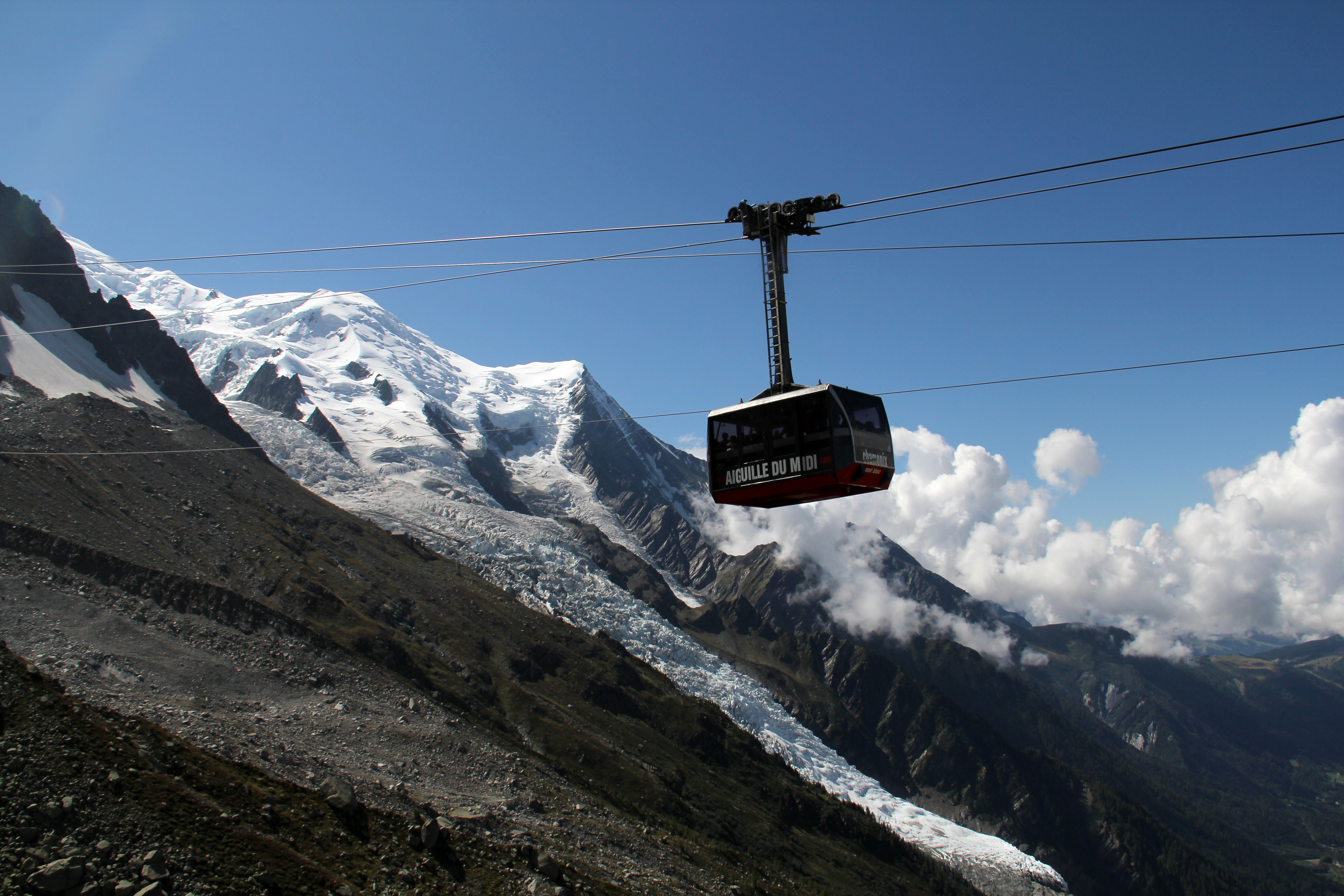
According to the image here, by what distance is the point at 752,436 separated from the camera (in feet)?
92.9

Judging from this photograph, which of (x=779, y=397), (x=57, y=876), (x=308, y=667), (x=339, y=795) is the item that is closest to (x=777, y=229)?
(x=779, y=397)

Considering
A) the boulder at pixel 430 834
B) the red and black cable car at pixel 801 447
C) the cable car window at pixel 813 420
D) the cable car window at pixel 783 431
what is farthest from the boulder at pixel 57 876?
the cable car window at pixel 813 420

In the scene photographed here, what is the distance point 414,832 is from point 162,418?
16996 cm

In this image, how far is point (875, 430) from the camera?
27.4m

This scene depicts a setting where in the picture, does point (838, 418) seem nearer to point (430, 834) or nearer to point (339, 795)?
point (430, 834)

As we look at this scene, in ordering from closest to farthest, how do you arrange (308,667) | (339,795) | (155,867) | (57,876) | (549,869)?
(57,876)
(155,867)
(339,795)
(549,869)
(308,667)

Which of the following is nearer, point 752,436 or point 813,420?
point 813,420

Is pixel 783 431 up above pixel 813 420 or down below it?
below

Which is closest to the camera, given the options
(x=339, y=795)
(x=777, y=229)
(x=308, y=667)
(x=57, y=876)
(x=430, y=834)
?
(x=777, y=229)

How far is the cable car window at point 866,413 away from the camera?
26516mm

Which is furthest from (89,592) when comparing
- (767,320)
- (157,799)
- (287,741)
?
(767,320)

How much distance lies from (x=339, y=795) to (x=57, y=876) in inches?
968

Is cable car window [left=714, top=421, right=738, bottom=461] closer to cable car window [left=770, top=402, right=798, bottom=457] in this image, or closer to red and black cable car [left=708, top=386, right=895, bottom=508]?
red and black cable car [left=708, top=386, right=895, bottom=508]

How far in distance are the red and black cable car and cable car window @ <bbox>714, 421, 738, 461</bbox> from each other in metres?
0.03
